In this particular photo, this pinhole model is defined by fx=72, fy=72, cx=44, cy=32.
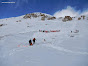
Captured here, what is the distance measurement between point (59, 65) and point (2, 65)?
200 inches

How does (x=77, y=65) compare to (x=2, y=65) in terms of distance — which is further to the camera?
(x=2, y=65)

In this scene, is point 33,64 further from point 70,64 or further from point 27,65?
point 70,64

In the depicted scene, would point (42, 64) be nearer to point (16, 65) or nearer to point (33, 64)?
point (33, 64)

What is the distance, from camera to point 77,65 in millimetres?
6055

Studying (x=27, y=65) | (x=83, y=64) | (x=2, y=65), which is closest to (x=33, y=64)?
(x=27, y=65)

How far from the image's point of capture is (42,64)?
6379mm

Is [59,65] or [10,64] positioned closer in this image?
[59,65]

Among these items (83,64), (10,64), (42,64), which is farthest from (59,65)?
(10,64)

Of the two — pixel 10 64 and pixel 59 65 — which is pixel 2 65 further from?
pixel 59 65

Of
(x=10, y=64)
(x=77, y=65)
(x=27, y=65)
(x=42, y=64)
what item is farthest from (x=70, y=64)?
(x=10, y=64)

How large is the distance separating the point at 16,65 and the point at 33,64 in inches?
58.4

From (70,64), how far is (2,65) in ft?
19.8

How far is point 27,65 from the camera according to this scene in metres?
6.28

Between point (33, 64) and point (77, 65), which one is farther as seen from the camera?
point (33, 64)
